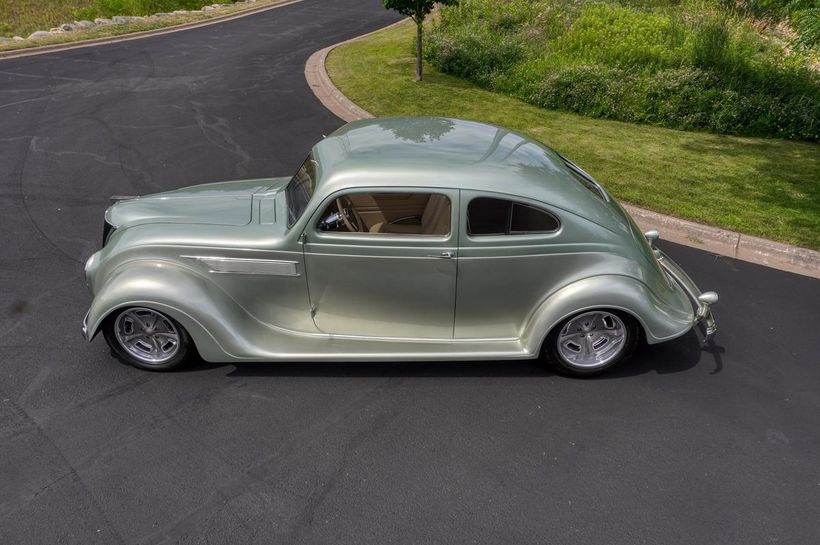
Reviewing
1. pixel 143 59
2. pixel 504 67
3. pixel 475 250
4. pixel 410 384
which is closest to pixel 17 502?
pixel 410 384

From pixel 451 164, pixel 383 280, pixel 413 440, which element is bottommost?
pixel 413 440

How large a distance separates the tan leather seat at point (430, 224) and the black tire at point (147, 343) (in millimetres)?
1697

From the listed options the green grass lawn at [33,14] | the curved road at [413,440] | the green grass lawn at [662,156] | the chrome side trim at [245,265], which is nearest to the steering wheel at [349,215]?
the chrome side trim at [245,265]

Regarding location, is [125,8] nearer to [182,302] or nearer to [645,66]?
[645,66]

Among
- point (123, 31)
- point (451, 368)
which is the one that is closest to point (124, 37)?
point (123, 31)

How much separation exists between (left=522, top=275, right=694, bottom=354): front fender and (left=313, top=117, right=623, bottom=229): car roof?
50 centimetres

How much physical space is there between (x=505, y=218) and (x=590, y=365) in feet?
4.64

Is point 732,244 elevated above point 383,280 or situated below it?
below

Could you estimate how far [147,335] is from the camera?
470 centimetres

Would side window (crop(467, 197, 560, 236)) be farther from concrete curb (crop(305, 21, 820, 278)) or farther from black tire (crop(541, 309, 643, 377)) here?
concrete curb (crop(305, 21, 820, 278))

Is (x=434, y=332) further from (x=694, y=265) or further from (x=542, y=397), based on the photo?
(x=694, y=265)

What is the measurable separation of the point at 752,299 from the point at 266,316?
4.58 metres

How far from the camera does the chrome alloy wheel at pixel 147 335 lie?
15.1ft

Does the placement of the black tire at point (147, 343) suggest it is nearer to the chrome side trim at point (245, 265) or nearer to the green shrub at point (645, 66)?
the chrome side trim at point (245, 265)
